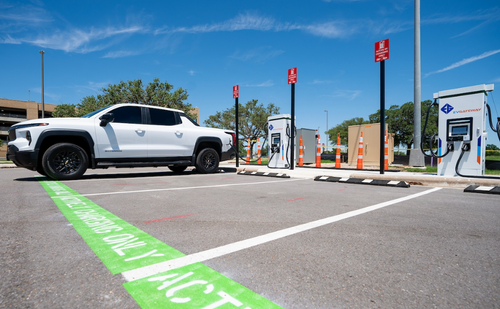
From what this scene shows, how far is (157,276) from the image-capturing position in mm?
1711

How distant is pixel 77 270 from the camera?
70.1 inches

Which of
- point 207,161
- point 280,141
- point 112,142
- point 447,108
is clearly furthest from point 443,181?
point 112,142

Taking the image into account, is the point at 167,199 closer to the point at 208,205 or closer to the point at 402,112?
the point at 208,205

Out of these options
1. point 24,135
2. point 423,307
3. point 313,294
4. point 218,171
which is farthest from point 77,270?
point 218,171

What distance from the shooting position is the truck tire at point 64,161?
641 centimetres

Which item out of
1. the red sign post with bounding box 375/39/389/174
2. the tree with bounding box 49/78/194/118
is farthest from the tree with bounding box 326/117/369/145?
the red sign post with bounding box 375/39/389/174

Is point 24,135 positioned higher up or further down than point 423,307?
higher up

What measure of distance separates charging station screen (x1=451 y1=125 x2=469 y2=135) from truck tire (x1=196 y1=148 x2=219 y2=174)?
6.62m

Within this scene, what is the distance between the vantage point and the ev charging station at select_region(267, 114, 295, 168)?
11.1m

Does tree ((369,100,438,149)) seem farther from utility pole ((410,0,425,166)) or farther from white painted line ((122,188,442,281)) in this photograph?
white painted line ((122,188,442,281))

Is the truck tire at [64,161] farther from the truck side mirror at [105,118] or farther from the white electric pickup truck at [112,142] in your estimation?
the truck side mirror at [105,118]

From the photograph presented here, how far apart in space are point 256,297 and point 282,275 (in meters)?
0.31

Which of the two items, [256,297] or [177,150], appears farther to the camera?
[177,150]

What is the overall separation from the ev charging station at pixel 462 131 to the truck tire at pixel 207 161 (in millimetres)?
6361
